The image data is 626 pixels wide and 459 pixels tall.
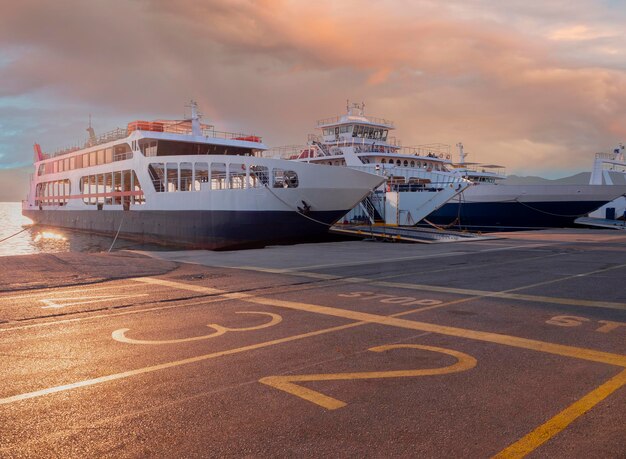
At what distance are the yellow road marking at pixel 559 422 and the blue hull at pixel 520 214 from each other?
3418 centimetres

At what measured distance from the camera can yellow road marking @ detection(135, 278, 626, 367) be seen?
506 centimetres

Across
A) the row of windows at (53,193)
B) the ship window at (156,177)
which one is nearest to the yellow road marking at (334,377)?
the ship window at (156,177)

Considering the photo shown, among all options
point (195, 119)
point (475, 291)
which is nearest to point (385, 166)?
point (195, 119)

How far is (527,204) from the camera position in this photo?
38.7 metres

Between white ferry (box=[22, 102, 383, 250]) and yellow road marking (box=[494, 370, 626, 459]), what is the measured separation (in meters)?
19.3

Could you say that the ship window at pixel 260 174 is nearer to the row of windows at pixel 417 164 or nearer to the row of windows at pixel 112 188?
the row of windows at pixel 112 188

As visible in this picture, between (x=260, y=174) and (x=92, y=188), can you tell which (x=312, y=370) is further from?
(x=92, y=188)

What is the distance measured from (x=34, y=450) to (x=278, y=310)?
451cm

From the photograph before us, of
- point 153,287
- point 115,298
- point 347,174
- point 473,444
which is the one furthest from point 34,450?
point 347,174

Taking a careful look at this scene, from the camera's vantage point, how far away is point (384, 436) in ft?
10.7

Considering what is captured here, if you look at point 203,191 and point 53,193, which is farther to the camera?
point 53,193

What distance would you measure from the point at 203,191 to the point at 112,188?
37.1 ft

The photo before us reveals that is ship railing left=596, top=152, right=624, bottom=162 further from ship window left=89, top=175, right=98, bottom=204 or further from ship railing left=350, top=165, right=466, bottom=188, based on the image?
ship window left=89, top=175, right=98, bottom=204

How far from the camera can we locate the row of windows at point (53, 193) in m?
42.3
